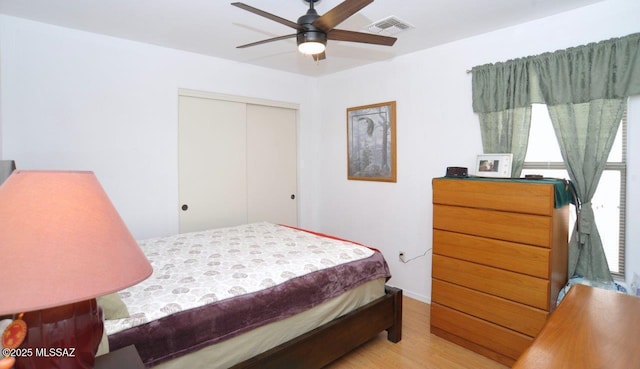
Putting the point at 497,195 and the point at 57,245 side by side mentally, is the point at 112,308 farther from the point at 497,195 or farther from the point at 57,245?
the point at 497,195

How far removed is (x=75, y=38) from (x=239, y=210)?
2.12 metres

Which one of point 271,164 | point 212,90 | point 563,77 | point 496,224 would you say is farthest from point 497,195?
point 212,90

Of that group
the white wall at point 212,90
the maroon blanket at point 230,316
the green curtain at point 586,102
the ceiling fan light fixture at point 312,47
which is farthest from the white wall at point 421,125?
the ceiling fan light fixture at point 312,47

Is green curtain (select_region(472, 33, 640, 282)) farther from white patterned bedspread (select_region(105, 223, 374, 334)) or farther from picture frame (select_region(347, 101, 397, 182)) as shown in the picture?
white patterned bedspread (select_region(105, 223, 374, 334))

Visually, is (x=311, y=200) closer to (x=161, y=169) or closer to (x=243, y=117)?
(x=243, y=117)

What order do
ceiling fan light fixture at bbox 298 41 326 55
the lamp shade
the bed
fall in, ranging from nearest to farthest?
the lamp shade < the bed < ceiling fan light fixture at bbox 298 41 326 55

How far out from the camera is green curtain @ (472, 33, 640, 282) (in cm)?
214

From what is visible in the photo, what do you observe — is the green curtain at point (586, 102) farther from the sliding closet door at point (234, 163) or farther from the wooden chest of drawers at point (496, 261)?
the sliding closet door at point (234, 163)

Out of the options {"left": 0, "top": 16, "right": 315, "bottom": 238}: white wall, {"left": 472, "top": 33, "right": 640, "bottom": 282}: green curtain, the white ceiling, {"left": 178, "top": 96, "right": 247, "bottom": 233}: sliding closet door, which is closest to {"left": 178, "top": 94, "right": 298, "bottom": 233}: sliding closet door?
{"left": 178, "top": 96, "right": 247, "bottom": 233}: sliding closet door

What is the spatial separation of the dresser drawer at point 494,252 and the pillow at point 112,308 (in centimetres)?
214

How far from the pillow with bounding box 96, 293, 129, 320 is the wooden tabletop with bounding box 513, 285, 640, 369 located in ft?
4.90

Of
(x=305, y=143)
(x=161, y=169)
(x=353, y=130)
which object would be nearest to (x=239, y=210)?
(x=161, y=169)

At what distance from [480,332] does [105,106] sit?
11.5ft

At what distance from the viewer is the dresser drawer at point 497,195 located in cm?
206
